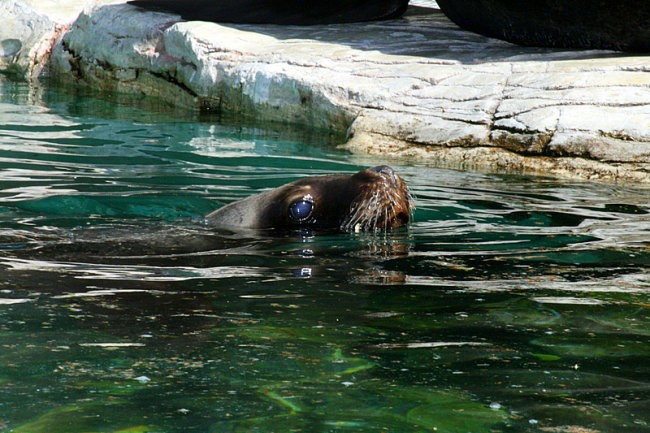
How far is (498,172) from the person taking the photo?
7.97 meters

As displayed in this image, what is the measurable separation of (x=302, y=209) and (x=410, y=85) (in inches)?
164

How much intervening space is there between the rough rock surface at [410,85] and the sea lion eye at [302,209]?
3.16m

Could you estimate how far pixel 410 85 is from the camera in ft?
30.1

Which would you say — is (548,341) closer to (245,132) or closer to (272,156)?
(272,156)

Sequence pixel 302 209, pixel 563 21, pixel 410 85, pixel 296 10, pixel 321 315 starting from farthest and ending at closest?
pixel 296 10 < pixel 563 21 < pixel 410 85 < pixel 302 209 < pixel 321 315

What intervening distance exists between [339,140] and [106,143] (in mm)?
2144

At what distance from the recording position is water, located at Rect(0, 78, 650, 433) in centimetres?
230

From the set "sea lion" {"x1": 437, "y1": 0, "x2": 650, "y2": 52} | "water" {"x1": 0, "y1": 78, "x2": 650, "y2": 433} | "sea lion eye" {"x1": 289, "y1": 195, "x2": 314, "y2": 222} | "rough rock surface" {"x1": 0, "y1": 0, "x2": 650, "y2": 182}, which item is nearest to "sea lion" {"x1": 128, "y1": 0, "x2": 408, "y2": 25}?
"rough rock surface" {"x1": 0, "y1": 0, "x2": 650, "y2": 182}

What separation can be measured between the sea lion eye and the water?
0.29 metres

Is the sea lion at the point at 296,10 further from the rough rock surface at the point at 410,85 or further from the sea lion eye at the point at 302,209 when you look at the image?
the sea lion eye at the point at 302,209

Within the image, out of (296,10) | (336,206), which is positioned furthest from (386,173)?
(296,10)

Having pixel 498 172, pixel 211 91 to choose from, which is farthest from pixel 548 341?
pixel 211 91

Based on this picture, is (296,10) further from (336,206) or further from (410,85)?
(336,206)

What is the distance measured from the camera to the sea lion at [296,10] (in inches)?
502
